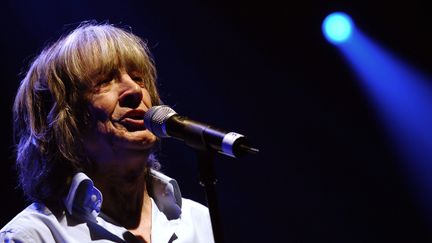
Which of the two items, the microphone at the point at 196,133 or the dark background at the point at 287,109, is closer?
the microphone at the point at 196,133

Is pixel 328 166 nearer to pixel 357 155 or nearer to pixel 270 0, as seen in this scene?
pixel 357 155

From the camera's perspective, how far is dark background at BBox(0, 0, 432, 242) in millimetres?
3846

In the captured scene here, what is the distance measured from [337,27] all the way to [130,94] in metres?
3.10

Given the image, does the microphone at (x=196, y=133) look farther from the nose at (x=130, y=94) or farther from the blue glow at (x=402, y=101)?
the blue glow at (x=402, y=101)

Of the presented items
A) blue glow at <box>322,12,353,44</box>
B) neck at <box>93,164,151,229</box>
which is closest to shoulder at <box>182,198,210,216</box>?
neck at <box>93,164,151,229</box>

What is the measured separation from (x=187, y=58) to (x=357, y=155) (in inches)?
75.1

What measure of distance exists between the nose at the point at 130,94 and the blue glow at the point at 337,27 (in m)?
2.95

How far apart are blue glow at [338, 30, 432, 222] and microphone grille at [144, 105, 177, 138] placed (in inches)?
135

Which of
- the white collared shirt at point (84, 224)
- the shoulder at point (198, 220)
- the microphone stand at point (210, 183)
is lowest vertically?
the white collared shirt at point (84, 224)

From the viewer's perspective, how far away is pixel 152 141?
1797 mm

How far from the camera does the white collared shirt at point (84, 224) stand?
1642mm

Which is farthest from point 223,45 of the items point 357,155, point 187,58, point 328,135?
point 357,155

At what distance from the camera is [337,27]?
4449 millimetres

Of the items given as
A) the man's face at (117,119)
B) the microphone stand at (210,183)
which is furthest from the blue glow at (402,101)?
the microphone stand at (210,183)
